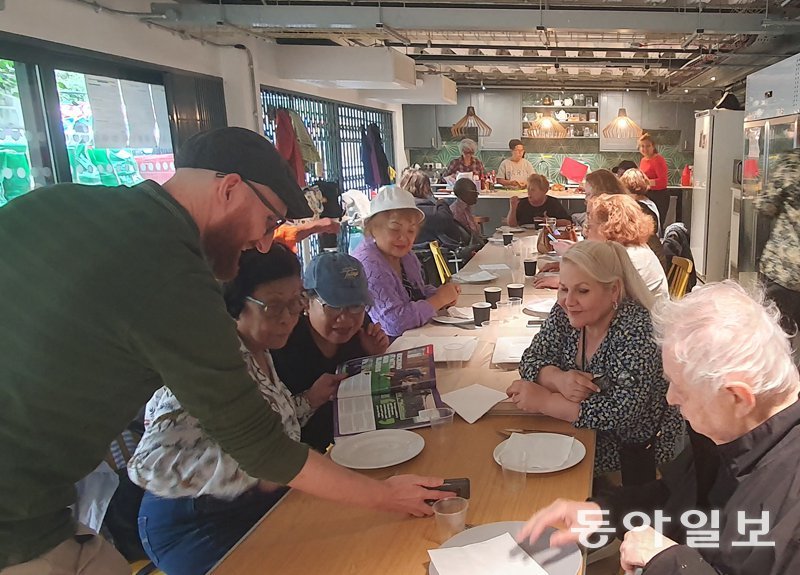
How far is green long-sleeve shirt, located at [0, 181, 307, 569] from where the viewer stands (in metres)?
0.99

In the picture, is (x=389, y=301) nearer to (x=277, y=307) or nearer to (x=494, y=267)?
(x=277, y=307)

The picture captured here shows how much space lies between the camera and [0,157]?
3.04 m

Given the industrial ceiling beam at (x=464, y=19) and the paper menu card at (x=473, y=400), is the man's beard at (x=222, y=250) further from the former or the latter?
the industrial ceiling beam at (x=464, y=19)

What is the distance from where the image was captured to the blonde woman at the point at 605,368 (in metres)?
1.80

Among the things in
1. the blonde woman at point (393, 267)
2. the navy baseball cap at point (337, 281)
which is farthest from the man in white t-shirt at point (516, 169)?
the navy baseball cap at point (337, 281)

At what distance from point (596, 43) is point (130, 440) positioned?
20.4ft

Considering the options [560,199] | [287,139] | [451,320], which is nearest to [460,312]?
[451,320]

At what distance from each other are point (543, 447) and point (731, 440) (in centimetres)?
53

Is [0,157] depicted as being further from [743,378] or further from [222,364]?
[743,378]

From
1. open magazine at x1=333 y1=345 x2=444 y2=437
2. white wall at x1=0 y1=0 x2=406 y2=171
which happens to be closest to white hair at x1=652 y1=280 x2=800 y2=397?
open magazine at x1=333 y1=345 x2=444 y2=437

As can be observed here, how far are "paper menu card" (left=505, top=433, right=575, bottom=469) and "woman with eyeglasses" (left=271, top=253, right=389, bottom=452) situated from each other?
705 mm

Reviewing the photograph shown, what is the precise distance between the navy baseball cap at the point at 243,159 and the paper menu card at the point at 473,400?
3.01ft

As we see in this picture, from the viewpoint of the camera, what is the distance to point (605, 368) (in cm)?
190

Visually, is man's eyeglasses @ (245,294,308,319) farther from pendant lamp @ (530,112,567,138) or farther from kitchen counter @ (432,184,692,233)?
pendant lamp @ (530,112,567,138)
